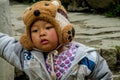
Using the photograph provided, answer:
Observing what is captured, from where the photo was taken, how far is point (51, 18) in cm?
275

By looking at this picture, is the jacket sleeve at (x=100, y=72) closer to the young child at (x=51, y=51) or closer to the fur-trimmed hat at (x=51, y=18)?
the young child at (x=51, y=51)

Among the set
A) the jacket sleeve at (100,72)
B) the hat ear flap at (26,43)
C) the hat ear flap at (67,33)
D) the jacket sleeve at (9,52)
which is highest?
the hat ear flap at (67,33)

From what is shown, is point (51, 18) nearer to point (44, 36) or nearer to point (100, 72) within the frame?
point (44, 36)

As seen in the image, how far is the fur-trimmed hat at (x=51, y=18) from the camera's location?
9.02ft

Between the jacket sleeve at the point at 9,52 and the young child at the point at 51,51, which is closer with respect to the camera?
the young child at the point at 51,51

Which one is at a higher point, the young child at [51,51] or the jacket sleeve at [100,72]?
the young child at [51,51]

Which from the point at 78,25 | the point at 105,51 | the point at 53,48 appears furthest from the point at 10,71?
the point at 78,25

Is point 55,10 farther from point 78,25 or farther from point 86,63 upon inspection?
point 78,25

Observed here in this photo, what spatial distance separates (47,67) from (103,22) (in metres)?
4.00

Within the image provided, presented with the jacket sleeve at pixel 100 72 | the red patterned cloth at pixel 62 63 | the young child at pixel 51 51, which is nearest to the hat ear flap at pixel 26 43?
the young child at pixel 51 51

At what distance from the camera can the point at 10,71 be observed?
4215mm

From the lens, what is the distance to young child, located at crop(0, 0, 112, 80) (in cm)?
275

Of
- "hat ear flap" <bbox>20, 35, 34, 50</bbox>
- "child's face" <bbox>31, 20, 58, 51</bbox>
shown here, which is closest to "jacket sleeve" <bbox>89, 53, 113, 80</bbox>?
"child's face" <bbox>31, 20, 58, 51</bbox>

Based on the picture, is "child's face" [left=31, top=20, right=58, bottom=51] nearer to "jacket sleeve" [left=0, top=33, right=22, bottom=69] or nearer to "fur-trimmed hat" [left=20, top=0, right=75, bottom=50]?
"fur-trimmed hat" [left=20, top=0, right=75, bottom=50]
